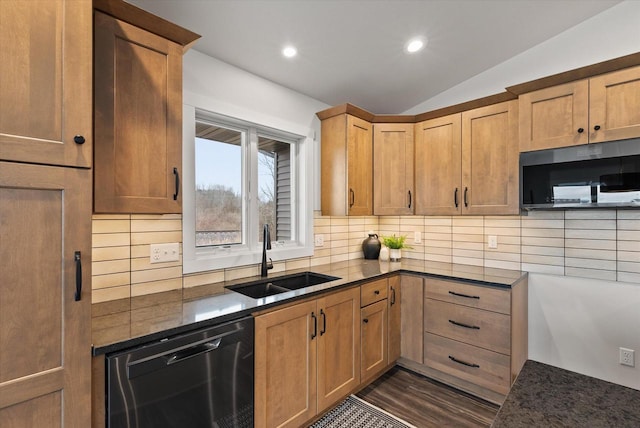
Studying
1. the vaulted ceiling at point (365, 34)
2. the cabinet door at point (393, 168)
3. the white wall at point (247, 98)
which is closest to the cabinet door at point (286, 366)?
the white wall at point (247, 98)

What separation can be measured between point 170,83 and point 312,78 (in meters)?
1.27

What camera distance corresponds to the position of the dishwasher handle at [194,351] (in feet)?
4.32

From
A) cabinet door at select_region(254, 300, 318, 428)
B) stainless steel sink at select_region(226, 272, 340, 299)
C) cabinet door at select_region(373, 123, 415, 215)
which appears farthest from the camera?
cabinet door at select_region(373, 123, 415, 215)

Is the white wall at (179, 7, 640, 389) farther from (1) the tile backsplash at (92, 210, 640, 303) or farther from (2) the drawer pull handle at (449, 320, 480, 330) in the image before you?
(2) the drawer pull handle at (449, 320, 480, 330)

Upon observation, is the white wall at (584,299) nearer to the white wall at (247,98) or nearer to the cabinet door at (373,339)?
the cabinet door at (373,339)

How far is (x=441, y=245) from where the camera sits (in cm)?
313

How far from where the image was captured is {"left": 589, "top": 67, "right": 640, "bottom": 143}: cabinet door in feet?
6.19

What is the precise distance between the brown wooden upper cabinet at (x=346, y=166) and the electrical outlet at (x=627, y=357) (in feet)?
6.77

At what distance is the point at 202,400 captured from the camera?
1.42 m

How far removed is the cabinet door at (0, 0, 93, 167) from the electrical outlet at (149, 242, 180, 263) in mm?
908

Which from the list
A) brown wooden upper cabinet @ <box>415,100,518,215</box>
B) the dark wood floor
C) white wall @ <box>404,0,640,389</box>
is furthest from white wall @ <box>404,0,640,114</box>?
the dark wood floor

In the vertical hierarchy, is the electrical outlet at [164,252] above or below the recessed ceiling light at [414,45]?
below

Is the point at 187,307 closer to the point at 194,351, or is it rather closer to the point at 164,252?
the point at 194,351

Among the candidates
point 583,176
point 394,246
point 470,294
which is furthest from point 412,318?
point 583,176
